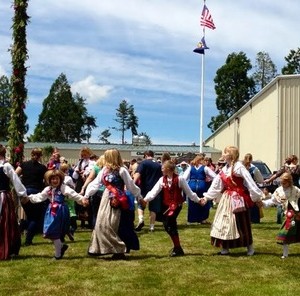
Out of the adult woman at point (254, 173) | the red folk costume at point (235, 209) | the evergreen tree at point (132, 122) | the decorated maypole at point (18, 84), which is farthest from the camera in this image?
the evergreen tree at point (132, 122)

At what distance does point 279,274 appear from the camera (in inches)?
298

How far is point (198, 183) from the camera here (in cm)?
1430

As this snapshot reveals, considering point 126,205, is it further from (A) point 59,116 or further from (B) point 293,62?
(A) point 59,116

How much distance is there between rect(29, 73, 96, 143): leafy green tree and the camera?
91500mm

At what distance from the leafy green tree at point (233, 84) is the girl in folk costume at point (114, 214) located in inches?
2475

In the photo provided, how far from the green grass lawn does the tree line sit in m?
37.1

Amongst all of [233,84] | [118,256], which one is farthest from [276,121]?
[233,84]

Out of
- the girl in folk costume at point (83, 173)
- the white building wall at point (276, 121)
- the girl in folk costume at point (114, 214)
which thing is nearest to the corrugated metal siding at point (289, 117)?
the white building wall at point (276, 121)

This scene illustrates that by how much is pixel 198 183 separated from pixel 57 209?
6.24 m

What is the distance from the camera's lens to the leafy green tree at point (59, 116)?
300ft

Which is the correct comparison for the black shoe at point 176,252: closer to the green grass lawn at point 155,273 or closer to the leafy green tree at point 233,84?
the green grass lawn at point 155,273

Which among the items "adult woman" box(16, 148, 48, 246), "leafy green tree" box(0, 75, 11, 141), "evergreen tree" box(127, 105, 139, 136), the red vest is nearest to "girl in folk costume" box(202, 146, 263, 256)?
the red vest

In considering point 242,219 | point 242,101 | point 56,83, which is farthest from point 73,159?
point 242,219

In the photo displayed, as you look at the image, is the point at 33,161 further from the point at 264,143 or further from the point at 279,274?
the point at 264,143
